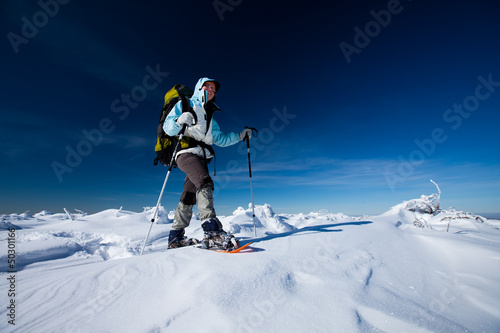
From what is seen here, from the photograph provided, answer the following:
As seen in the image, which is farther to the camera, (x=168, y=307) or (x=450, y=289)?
(x=450, y=289)

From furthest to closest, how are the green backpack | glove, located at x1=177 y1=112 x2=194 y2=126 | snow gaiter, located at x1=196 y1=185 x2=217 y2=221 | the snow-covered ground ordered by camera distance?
the green backpack < glove, located at x1=177 y1=112 x2=194 y2=126 < snow gaiter, located at x1=196 y1=185 x2=217 y2=221 < the snow-covered ground

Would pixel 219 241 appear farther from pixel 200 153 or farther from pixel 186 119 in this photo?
pixel 186 119

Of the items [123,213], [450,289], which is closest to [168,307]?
[450,289]

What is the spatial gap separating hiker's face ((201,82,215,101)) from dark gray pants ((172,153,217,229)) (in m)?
1.33

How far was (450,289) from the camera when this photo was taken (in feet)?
5.57

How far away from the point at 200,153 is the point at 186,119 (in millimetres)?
731

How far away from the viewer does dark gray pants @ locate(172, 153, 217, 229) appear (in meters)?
3.18

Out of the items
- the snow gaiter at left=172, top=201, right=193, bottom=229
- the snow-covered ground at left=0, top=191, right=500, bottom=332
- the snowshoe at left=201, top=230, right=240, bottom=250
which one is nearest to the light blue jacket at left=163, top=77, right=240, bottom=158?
the snow gaiter at left=172, top=201, right=193, bottom=229

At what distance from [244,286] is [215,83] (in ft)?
12.4

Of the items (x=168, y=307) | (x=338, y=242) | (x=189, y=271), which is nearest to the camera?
(x=168, y=307)

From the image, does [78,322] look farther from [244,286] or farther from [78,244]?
[78,244]

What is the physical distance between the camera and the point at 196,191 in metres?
3.54

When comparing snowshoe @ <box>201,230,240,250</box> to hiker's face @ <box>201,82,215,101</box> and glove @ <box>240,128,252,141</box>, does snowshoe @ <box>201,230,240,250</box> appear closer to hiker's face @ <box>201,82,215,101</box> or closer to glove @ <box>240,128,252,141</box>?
glove @ <box>240,128,252,141</box>

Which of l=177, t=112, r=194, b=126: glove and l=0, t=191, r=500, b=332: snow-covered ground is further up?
l=177, t=112, r=194, b=126: glove
